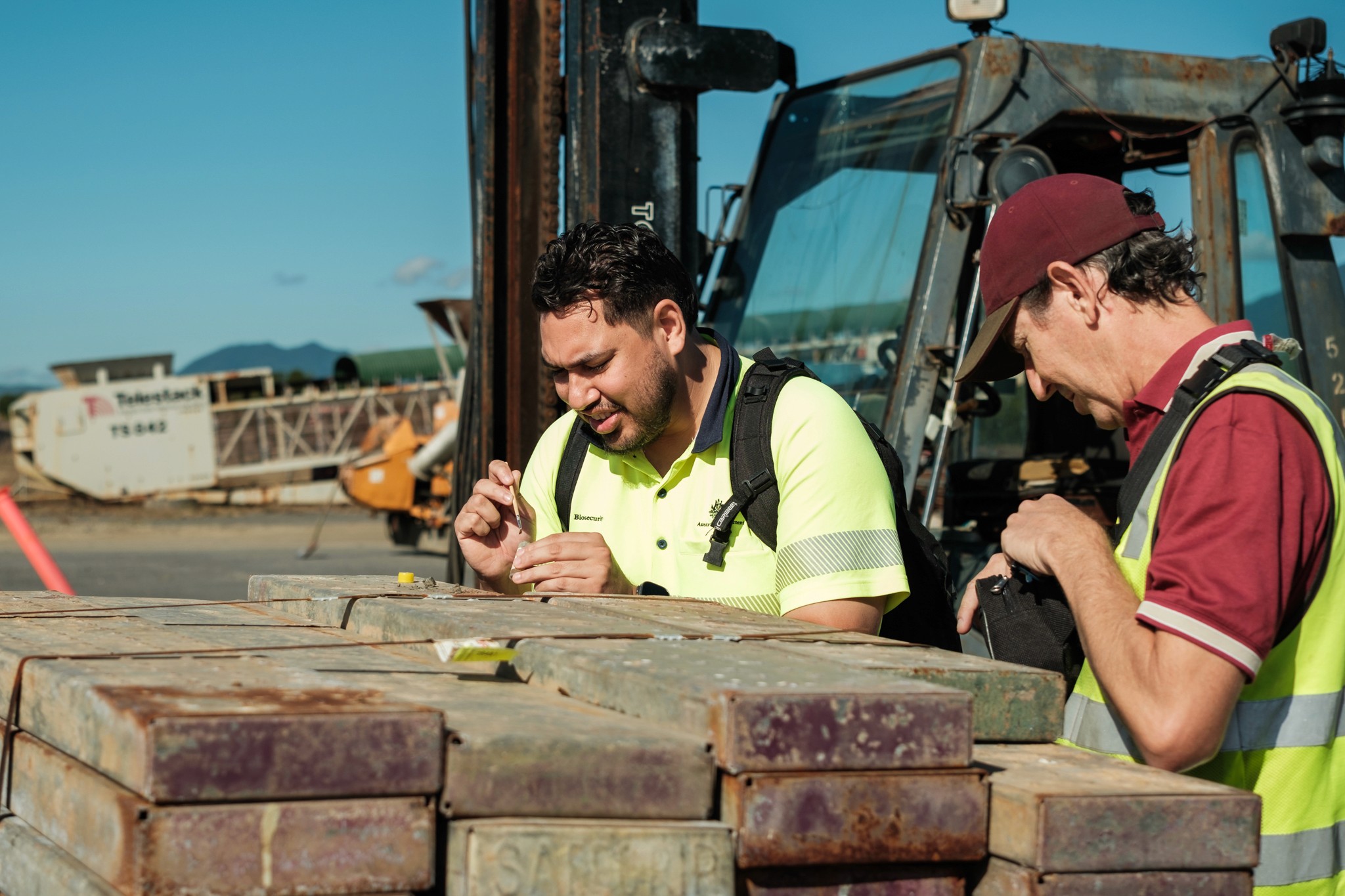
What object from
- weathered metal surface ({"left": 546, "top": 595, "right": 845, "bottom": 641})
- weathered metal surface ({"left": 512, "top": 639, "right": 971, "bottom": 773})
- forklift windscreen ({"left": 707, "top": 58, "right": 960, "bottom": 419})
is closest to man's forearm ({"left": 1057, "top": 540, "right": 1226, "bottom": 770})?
weathered metal surface ({"left": 546, "top": 595, "right": 845, "bottom": 641})

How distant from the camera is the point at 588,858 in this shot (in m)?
1.52

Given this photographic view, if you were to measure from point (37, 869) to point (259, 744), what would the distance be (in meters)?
0.48

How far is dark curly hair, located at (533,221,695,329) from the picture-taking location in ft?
10.6

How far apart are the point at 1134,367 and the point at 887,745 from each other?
3.28 feet

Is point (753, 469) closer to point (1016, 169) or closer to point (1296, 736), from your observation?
point (1296, 736)

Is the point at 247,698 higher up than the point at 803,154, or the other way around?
the point at 803,154

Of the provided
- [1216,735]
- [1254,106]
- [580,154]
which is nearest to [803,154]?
[580,154]

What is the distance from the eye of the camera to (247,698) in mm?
1607

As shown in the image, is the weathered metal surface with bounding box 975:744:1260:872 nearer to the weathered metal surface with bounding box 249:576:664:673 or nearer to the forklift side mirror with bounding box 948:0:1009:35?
the weathered metal surface with bounding box 249:576:664:673

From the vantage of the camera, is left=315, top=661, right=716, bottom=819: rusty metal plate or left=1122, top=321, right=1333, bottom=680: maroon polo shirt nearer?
left=315, top=661, right=716, bottom=819: rusty metal plate

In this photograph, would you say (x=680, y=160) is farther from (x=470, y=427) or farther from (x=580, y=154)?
(x=470, y=427)

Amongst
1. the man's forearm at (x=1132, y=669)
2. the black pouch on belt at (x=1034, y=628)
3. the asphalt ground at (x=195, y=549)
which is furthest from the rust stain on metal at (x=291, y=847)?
the asphalt ground at (x=195, y=549)

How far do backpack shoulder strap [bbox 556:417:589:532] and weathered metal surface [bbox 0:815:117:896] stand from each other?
1.68 meters

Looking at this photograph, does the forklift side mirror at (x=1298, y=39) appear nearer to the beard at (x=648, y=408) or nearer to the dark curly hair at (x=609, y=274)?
the dark curly hair at (x=609, y=274)
